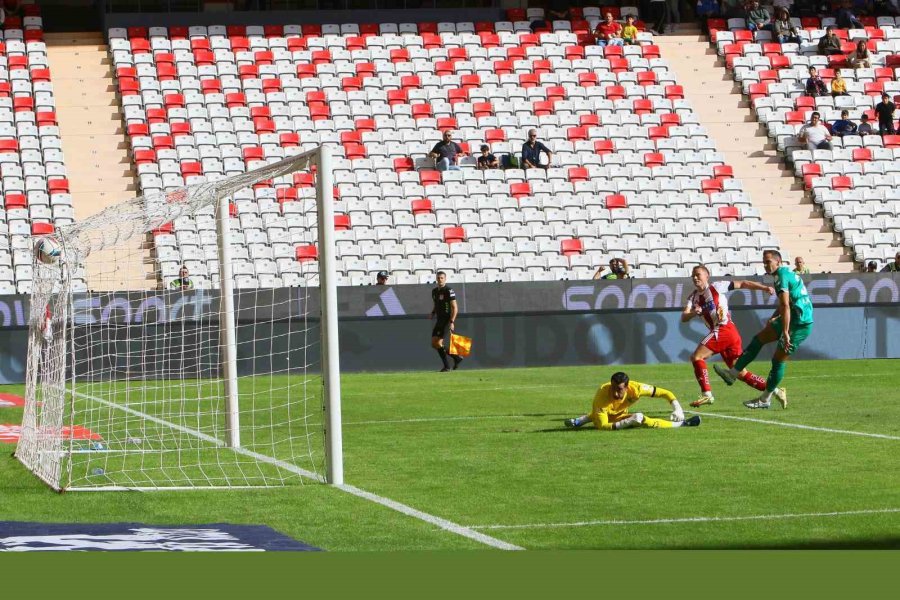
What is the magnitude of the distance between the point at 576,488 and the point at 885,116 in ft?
93.9

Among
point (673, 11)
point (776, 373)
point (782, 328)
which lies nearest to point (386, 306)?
point (776, 373)

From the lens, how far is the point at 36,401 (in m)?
13.6

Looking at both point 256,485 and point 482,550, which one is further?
point 256,485

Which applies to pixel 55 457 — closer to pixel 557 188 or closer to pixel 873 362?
pixel 873 362

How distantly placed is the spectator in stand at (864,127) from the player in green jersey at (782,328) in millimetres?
21043

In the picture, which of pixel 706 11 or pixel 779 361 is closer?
pixel 779 361

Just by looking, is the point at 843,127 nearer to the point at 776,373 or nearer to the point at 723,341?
the point at 723,341

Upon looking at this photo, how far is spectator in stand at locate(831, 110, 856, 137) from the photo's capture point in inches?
1421

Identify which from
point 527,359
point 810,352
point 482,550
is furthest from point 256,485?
point 810,352

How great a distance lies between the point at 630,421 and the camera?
47.1 feet

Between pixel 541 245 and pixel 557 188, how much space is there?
2.46 m

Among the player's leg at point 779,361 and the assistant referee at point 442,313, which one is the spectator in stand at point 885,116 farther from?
the player's leg at point 779,361

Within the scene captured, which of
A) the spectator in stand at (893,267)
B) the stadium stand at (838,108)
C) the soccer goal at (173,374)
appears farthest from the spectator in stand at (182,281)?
the stadium stand at (838,108)

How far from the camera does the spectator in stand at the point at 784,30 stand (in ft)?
129
